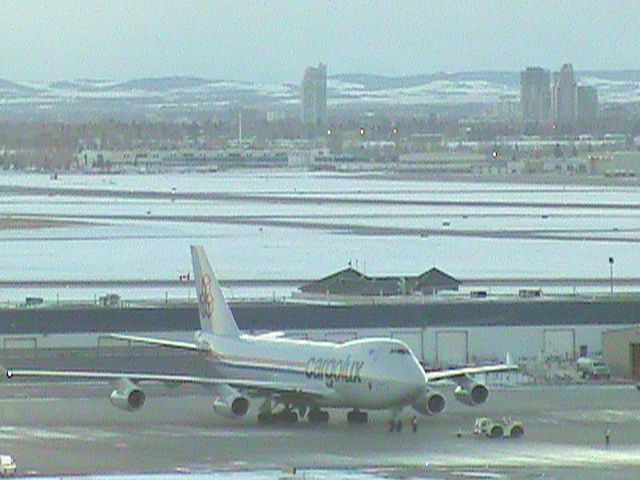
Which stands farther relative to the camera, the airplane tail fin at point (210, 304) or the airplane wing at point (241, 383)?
the airplane tail fin at point (210, 304)

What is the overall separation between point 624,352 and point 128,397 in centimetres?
1309

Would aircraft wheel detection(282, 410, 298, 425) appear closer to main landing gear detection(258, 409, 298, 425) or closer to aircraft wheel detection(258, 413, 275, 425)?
main landing gear detection(258, 409, 298, 425)

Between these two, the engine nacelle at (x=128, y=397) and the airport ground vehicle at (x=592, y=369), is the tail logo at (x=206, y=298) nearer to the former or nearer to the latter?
the engine nacelle at (x=128, y=397)

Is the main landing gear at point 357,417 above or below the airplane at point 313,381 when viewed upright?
below

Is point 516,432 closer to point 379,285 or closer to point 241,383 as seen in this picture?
point 241,383

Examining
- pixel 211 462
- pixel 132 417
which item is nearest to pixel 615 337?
pixel 132 417

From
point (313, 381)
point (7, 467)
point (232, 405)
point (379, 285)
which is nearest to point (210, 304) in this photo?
point (232, 405)

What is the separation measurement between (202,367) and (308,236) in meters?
59.5

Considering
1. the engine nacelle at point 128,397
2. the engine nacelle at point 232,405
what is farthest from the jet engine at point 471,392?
the engine nacelle at point 128,397

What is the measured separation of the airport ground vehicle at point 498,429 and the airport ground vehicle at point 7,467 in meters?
8.78

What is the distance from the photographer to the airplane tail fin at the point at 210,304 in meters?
48.6

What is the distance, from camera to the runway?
38.9 m

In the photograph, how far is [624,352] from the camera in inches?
2131

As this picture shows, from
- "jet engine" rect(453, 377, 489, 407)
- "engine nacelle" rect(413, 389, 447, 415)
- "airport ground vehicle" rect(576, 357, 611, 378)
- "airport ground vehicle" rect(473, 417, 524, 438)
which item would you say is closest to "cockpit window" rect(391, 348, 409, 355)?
"engine nacelle" rect(413, 389, 447, 415)
